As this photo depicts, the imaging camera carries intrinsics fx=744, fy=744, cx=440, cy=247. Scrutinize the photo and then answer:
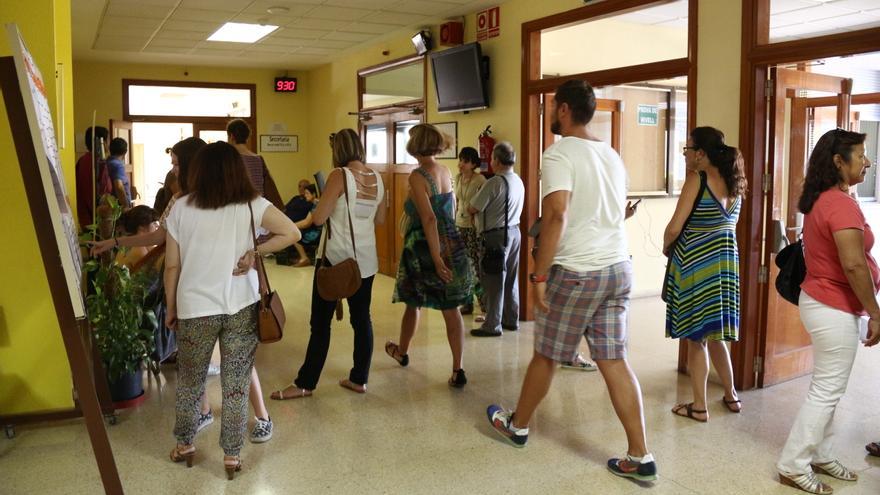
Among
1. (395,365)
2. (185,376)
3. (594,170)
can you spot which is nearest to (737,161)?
(594,170)

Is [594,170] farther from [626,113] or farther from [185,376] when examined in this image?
[626,113]

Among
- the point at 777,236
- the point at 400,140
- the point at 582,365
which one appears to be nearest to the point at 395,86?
the point at 400,140

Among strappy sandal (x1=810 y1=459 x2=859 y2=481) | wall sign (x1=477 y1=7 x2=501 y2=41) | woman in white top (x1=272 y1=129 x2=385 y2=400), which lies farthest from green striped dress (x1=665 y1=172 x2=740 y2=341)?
wall sign (x1=477 y1=7 x2=501 y2=41)

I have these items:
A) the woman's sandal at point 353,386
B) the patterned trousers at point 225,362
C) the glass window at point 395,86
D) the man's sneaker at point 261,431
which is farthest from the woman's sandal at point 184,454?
the glass window at point 395,86

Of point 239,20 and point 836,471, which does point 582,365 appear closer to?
point 836,471

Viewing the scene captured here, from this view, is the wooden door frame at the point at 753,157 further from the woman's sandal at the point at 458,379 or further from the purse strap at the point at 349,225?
the purse strap at the point at 349,225

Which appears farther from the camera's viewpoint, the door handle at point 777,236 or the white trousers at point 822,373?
the door handle at point 777,236

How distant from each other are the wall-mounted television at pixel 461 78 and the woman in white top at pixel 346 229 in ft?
8.80

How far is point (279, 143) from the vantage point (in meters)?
11.0

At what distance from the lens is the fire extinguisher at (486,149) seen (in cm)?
623

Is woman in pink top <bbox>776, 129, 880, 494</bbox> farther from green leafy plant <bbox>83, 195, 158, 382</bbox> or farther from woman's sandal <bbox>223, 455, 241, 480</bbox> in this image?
green leafy plant <bbox>83, 195, 158, 382</bbox>

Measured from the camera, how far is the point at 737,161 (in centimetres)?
348

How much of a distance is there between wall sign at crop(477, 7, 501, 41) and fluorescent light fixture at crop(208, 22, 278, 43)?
2.24 m

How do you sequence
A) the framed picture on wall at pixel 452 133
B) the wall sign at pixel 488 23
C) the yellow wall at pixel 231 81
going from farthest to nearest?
the yellow wall at pixel 231 81
the framed picture on wall at pixel 452 133
the wall sign at pixel 488 23
